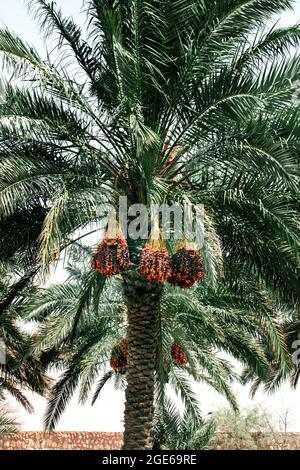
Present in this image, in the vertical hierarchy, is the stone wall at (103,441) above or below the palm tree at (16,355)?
below

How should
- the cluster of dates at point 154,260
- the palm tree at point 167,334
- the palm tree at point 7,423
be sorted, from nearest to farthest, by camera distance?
the cluster of dates at point 154,260
the palm tree at point 167,334
the palm tree at point 7,423

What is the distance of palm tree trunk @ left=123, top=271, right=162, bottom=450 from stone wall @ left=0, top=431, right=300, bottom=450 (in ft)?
38.8

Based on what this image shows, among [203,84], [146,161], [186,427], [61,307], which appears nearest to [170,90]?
[203,84]

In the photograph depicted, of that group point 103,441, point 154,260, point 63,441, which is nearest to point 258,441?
point 103,441

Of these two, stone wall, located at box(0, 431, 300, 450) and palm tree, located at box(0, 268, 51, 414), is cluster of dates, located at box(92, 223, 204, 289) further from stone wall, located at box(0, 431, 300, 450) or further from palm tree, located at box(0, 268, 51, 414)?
stone wall, located at box(0, 431, 300, 450)

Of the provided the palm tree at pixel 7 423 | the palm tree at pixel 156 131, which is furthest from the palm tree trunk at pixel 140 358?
the palm tree at pixel 7 423

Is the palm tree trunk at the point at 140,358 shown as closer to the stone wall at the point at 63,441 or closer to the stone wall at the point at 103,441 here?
the stone wall at the point at 63,441

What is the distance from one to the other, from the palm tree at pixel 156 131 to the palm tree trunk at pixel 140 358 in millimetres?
16

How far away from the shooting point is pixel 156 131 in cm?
1212

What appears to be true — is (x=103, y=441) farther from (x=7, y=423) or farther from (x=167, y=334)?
(x=167, y=334)

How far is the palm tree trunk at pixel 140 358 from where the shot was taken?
12305 millimetres

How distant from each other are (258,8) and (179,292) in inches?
310

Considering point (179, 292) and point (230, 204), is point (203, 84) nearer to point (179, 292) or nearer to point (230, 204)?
point (230, 204)
